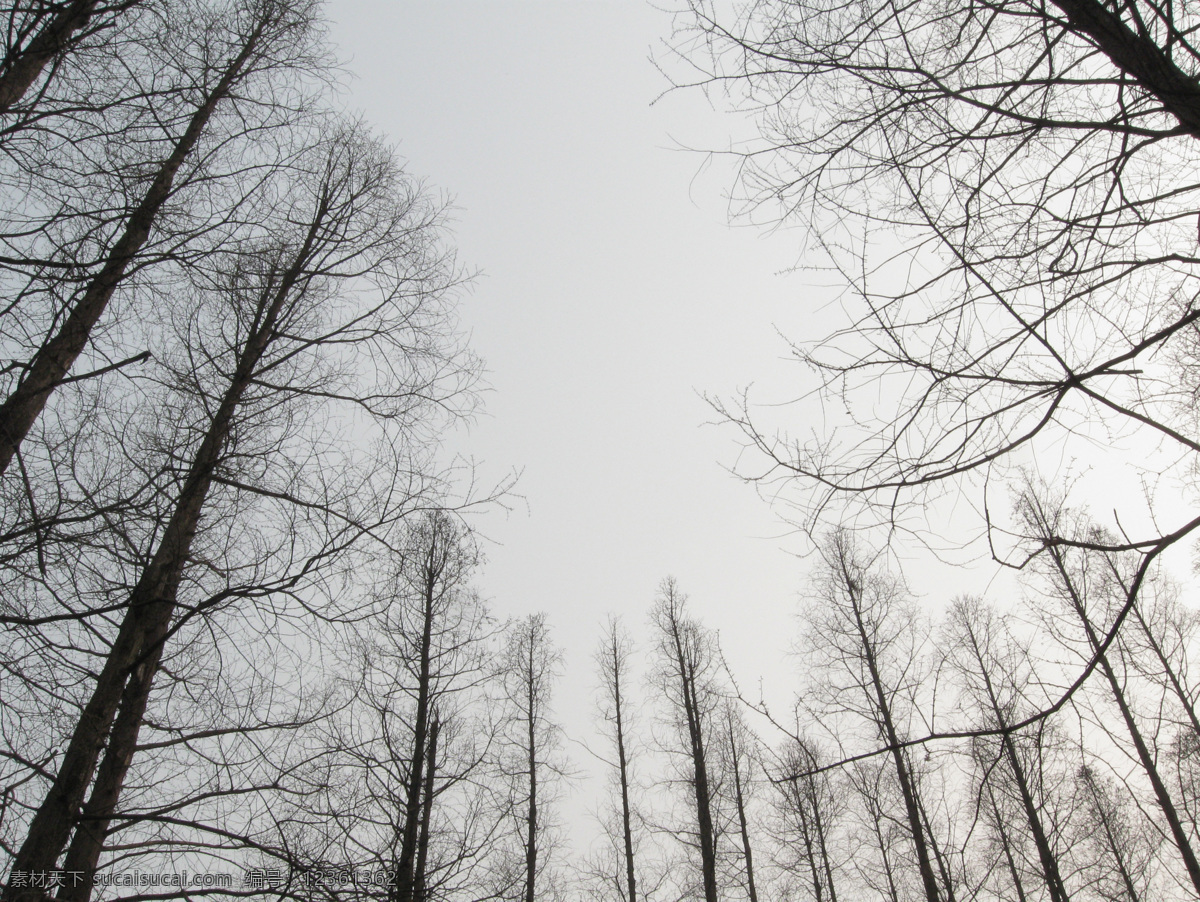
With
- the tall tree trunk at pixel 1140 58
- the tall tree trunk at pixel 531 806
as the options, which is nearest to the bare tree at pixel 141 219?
the tall tree trunk at pixel 1140 58

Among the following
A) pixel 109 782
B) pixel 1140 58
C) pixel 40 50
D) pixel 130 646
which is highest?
pixel 40 50

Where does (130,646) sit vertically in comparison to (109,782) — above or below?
above

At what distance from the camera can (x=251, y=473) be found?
141 inches

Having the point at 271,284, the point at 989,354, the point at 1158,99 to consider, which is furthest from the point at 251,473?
the point at 1158,99

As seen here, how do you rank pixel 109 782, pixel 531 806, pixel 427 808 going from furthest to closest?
pixel 531 806
pixel 427 808
pixel 109 782

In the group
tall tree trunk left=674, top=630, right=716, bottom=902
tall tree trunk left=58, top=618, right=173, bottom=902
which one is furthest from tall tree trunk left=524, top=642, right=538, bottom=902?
tall tree trunk left=58, top=618, right=173, bottom=902

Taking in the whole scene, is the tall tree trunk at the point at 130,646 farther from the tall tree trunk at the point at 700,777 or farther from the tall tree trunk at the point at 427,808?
the tall tree trunk at the point at 700,777

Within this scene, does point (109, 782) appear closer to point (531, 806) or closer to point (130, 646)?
point (130, 646)

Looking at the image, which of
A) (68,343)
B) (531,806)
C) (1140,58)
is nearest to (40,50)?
(68,343)

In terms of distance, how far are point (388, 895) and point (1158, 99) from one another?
12.7 feet

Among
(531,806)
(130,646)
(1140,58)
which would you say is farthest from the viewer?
(531,806)

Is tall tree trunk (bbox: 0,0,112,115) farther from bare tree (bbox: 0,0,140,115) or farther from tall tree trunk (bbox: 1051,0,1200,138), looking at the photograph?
tall tree trunk (bbox: 1051,0,1200,138)

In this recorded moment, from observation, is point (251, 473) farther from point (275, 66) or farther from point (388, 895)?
point (275, 66)

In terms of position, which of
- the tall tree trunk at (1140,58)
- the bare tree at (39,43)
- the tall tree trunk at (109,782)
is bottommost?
the tall tree trunk at (109,782)
